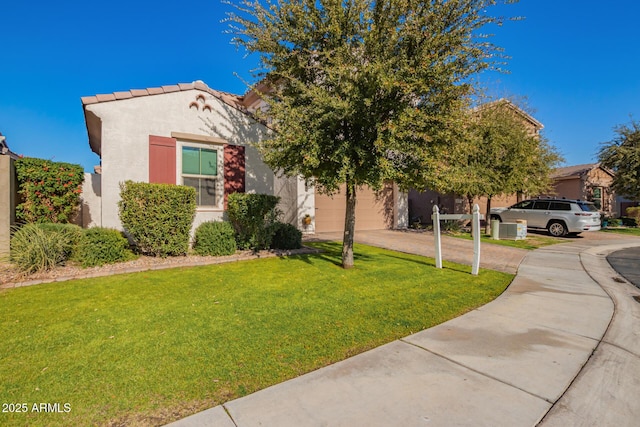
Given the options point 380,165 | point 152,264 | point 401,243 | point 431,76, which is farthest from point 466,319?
point 401,243

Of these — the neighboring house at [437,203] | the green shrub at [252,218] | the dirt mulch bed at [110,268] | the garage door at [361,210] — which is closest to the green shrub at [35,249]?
the dirt mulch bed at [110,268]

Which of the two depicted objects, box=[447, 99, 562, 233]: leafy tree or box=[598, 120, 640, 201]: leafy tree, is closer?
box=[447, 99, 562, 233]: leafy tree

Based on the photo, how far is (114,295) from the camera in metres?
4.71

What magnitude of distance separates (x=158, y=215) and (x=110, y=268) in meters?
1.35

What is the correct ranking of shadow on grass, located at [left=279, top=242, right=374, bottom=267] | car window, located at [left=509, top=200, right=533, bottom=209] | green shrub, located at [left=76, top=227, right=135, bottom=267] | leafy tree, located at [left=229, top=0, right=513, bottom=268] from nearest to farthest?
leafy tree, located at [left=229, top=0, right=513, bottom=268], green shrub, located at [left=76, top=227, right=135, bottom=267], shadow on grass, located at [left=279, top=242, right=374, bottom=267], car window, located at [left=509, top=200, right=533, bottom=209]

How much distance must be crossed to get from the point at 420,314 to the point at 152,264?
5.38 metres

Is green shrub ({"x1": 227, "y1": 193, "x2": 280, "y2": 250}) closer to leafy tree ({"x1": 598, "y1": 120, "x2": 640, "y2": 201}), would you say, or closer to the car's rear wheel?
the car's rear wheel

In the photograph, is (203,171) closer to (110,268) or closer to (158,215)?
(158,215)

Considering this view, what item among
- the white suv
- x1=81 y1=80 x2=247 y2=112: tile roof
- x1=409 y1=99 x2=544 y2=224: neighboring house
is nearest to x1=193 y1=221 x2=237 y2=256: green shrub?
x1=81 y1=80 x2=247 y2=112: tile roof

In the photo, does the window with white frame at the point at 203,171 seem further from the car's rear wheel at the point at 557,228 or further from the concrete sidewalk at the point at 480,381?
the car's rear wheel at the point at 557,228

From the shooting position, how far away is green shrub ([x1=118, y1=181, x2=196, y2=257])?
6602mm

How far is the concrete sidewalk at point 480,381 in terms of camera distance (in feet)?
7.20

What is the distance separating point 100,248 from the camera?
21.1 feet

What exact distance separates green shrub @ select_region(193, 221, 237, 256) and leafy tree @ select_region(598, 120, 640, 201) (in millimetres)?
24014
